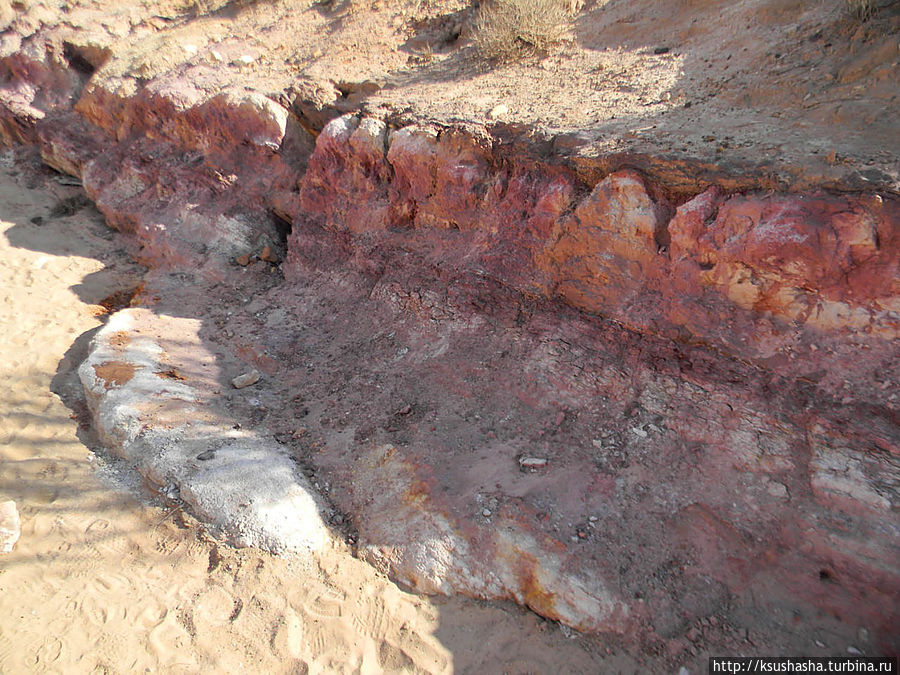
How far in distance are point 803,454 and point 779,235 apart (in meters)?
1.09

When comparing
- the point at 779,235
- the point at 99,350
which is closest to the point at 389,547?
the point at 779,235

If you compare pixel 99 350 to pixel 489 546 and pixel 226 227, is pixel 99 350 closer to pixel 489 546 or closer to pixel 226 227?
pixel 226 227

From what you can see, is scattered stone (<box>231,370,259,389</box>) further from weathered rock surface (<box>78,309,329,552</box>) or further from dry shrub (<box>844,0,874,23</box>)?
dry shrub (<box>844,0,874,23</box>)

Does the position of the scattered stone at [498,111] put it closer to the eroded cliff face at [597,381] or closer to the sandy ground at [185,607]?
the eroded cliff face at [597,381]

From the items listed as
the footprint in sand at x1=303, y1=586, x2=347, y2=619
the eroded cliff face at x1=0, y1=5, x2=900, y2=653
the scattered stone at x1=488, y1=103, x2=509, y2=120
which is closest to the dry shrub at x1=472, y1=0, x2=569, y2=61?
the scattered stone at x1=488, y1=103, x2=509, y2=120

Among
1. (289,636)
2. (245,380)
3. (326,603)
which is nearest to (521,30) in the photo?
(245,380)

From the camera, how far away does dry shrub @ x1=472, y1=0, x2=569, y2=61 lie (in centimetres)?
510

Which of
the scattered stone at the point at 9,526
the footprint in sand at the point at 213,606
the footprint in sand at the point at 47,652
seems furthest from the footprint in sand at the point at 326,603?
the scattered stone at the point at 9,526

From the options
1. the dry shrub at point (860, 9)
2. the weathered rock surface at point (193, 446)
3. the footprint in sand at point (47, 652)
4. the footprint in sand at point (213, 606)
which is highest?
the dry shrub at point (860, 9)

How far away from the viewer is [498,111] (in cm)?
414

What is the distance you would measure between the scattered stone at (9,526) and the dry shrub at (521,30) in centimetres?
525

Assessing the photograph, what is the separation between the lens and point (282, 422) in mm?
3812

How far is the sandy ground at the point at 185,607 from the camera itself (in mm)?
→ 2498

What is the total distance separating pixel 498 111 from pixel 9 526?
163 inches
